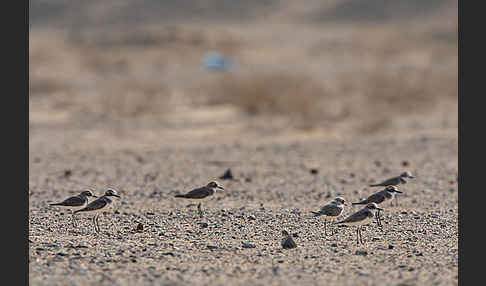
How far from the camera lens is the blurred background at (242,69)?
2645 centimetres

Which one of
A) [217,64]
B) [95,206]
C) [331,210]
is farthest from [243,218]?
[217,64]

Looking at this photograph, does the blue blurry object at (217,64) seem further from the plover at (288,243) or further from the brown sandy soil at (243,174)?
the plover at (288,243)

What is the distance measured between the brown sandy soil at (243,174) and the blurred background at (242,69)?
15 centimetres

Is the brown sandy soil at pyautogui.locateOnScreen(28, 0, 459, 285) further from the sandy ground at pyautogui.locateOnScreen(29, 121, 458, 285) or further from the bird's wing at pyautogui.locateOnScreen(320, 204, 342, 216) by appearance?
the bird's wing at pyautogui.locateOnScreen(320, 204, 342, 216)

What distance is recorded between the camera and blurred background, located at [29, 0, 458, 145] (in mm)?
26453

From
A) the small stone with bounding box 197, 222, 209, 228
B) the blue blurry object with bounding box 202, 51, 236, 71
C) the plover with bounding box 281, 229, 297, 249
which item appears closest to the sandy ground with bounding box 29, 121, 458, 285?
the small stone with bounding box 197, 222, 209, 228

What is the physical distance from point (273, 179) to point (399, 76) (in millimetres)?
20491

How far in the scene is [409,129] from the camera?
24.9 metres

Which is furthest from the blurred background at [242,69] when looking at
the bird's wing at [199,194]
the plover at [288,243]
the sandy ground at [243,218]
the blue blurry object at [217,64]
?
the plover at [288,243]

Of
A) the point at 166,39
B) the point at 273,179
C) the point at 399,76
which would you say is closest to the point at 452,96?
the point at 399,76

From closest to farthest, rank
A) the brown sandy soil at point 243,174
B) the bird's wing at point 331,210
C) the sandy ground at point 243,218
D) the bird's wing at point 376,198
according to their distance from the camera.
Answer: the sandy ground at point 243,218 < the brown sandy soil at point 243,174 < the bird's wing at point 331,210 < the bird's wing at point 376,198

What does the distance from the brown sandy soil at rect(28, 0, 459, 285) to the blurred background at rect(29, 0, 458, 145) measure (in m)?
0.15
